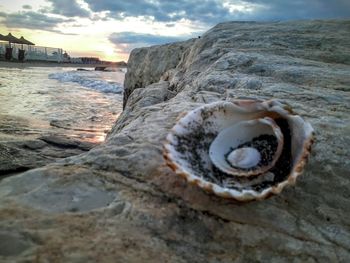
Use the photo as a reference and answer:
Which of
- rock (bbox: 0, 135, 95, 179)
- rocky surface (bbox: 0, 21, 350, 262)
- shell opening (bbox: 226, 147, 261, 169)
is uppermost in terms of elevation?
shell opening (bbox: 226, 147, 261, 169)

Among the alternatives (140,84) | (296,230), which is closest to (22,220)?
(296,230)

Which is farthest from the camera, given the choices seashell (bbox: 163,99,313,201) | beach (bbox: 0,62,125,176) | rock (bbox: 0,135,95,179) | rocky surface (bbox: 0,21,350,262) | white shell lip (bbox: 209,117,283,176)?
beach (bbox: 0,62,125,176)

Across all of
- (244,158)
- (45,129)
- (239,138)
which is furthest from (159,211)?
(45,129)

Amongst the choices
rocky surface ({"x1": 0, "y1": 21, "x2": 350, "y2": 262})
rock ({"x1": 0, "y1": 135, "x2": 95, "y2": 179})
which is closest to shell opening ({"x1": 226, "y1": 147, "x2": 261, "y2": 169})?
rocky surface ({"x1": 0, "y1": 21, "x2": 350, "y2": 262})

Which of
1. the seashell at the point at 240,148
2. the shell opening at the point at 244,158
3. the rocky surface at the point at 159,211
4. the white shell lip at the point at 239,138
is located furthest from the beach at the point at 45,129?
the shell opening at the point at 244,158

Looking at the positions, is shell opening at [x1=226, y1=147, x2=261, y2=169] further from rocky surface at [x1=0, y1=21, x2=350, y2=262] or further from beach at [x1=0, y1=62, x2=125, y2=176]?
beach at [x1=0, y1=62, x2=125, y2=176]

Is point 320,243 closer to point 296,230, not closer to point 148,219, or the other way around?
point 296,230

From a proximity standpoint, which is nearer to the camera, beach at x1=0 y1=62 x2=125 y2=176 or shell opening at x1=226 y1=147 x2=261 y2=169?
shell opening at x1=226 y1=147 x2=261 y2=169
